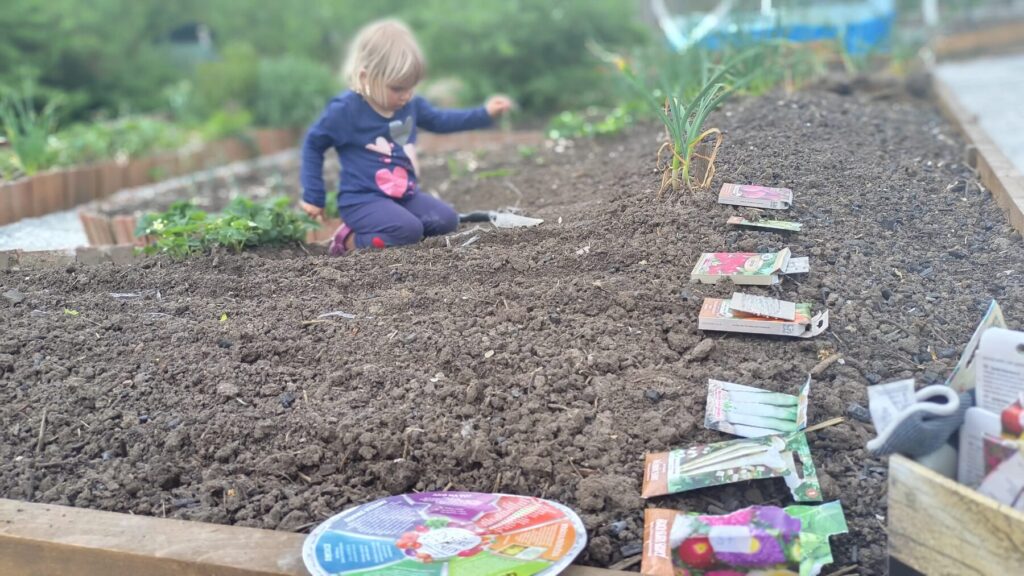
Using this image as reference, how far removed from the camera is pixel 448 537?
1.89m

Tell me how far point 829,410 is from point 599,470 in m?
0.56

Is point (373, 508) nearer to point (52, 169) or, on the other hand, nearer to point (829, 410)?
point (829, 410)

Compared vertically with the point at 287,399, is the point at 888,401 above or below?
above

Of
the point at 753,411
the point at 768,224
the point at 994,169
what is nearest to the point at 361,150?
the point at 768,224

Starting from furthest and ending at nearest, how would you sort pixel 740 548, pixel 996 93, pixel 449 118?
pixel 996 93 → pixel 449 118 → pixel 740 548

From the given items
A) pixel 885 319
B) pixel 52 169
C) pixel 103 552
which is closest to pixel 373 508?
pixel 103 552

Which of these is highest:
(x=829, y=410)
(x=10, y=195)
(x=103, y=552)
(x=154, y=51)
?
(x=154, y=51)

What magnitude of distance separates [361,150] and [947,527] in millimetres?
2775

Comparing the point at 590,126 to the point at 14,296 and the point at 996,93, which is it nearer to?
the point at 14,296

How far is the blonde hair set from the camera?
3645 millimetres

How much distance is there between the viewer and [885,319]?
2.45 meters

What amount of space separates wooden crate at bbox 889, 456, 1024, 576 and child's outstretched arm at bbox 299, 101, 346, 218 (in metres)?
2.57

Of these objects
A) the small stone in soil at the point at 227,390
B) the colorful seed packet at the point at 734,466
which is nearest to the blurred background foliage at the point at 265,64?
the colorful seed packet at the point at 734,466

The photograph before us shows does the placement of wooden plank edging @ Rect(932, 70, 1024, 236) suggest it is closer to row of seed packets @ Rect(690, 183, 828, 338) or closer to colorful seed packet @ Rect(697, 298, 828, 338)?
row of seed packets @ Rect(690, 183, 828, 338)
